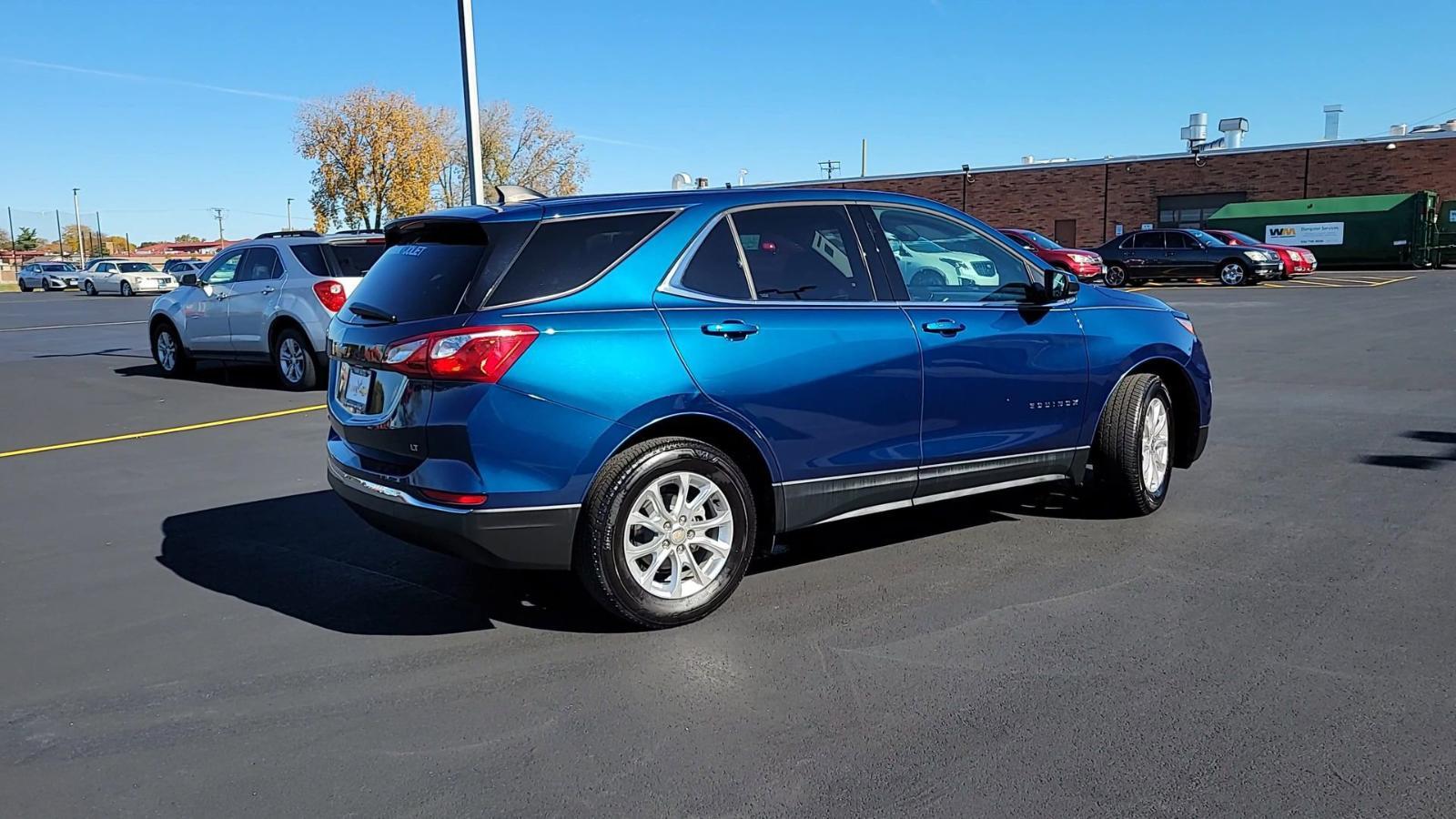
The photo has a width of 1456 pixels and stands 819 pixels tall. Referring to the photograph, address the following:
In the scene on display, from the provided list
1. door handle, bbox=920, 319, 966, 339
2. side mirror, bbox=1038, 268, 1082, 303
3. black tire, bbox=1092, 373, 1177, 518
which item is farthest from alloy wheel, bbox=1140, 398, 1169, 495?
door handle, bbox=920, 319, 966, 339

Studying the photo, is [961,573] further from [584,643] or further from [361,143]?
[361,143]

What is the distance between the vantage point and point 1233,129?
47.3 metres

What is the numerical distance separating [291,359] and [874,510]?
30.5 feet

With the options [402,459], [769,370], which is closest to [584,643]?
[402,459]

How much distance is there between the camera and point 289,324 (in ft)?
40.1

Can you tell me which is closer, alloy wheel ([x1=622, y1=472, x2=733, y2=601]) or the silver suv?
alloy wheel ([x1=622, y1=472, x2=733, y2=601])

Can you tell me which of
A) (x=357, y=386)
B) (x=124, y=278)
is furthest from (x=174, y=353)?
(x=124, y=278)

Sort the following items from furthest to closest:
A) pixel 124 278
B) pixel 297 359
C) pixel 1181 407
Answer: pixel 124 278, pixel 297 359, pixel 1181 407

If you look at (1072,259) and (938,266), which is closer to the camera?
(938,266)

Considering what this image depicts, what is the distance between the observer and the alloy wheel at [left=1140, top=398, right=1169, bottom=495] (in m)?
5.97

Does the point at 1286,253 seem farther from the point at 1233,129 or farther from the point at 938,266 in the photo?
the point at 938,266

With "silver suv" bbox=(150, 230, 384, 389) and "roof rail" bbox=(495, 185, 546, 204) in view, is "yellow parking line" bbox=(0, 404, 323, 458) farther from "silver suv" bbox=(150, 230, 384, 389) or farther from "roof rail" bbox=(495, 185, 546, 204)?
"roof rail" bbox=(495, 185, 546, 204)

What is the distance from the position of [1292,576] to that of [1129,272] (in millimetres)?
28748

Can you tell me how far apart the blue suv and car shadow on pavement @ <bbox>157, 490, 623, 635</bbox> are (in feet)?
1.50
